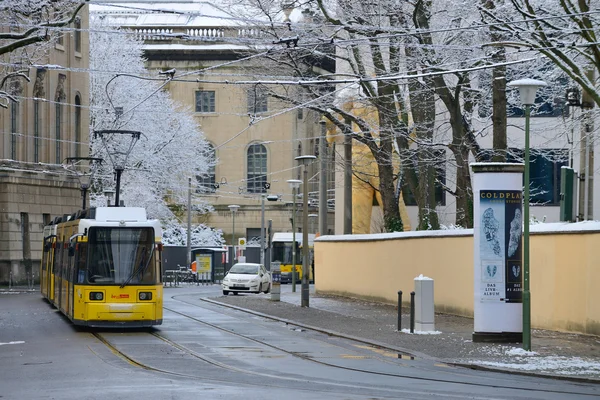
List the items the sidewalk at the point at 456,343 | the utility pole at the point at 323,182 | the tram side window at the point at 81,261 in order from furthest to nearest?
1. the utility pole at the point at 323,182
2. the tram side window at the point at 81,261
3. the sidewalk at the point at 456,343

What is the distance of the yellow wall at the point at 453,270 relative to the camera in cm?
2469

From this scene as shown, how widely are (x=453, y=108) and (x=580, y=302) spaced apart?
9.91m

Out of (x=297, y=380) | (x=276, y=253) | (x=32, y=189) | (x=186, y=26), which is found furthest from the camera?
(x=186, y=26)

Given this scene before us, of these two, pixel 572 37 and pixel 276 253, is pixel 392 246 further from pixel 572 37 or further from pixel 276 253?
pixel 276 253

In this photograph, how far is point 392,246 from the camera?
3872 cm

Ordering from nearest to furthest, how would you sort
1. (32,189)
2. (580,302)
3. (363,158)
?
(580,302), (363,158), (32,189)

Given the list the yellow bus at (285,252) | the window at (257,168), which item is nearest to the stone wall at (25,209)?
the yellow bus at (285,252)

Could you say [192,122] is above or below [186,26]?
below

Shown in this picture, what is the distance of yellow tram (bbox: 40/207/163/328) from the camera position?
25.9 metres

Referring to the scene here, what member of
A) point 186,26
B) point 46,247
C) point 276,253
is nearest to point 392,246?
point 46,247

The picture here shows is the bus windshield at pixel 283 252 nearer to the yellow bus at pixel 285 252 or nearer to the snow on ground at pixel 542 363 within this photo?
the yellow bus at pixel 285 252

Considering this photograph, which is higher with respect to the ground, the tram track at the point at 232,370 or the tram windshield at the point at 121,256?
the tram windshield at the point at 121,256

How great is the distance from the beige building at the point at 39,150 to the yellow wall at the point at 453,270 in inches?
698

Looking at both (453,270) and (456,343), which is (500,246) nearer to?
(456,343)
